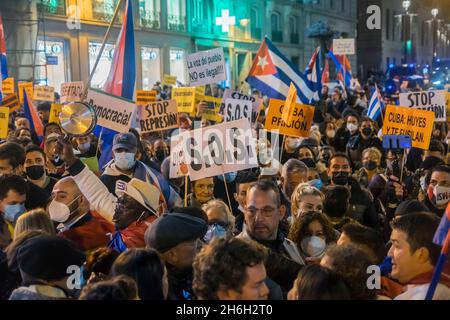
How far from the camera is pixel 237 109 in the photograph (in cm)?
975

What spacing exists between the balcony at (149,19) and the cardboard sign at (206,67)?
19695mm

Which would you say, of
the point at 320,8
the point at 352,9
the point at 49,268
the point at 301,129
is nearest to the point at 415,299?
the point at 49,268

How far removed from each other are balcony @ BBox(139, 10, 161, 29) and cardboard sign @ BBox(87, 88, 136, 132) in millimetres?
23206

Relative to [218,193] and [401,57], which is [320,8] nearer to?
[401,57]

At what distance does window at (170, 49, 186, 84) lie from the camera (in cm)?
3281

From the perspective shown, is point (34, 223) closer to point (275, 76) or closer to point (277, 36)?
point (275, 76)

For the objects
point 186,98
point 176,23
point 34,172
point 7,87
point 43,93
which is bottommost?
point 34,172

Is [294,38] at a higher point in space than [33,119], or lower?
higher

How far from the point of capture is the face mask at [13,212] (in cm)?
508

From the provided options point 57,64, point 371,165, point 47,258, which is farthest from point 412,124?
point 57,64

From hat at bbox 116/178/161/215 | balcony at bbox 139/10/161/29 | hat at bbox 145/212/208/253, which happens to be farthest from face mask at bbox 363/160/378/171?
balcony at bbox 139/10/161/29

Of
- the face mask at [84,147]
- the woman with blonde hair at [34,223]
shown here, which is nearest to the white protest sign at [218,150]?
the woman with blonde hair at [34,223]

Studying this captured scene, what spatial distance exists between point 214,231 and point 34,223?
1.36m

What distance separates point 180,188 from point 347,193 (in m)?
2.42
